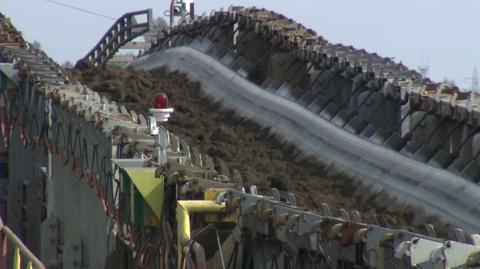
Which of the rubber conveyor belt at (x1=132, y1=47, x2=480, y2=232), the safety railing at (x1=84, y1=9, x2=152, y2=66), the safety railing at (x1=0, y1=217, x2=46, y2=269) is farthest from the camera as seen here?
the safety railing at (x1=84, y1=9, x2=152, y2=66)

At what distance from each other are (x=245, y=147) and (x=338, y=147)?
1808mm

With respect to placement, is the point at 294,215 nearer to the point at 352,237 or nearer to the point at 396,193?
the point at 352,237

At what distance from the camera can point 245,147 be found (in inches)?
1071

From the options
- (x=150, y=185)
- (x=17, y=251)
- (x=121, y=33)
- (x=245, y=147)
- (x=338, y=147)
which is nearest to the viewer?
(x=17, y=251)

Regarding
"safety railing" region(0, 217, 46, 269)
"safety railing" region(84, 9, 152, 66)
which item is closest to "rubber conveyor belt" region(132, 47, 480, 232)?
"safety railing" region(84, 9, 152, 66)

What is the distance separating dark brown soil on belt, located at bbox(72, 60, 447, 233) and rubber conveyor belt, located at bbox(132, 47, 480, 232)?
10.1 inches

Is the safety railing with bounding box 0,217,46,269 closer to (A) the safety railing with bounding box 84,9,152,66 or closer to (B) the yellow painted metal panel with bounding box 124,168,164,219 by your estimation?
(B) the yellow painted metal panel with bounding box 124,168,164,219

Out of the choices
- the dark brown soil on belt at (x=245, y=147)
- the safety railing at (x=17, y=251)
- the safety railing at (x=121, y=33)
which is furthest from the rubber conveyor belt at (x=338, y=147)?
the safety railing at (x=17, y=251)

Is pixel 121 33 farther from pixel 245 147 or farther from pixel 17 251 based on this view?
pixel 17 251

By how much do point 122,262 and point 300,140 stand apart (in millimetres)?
12660

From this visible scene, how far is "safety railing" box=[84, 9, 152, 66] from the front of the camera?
46250 millimetres

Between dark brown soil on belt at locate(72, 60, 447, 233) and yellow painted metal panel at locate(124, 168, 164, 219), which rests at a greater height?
yellow painted metal panel at locate(124, 168, 164, 219)

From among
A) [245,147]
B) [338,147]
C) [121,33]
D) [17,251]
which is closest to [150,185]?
[17,251]

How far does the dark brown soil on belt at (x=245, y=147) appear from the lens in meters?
21.9
